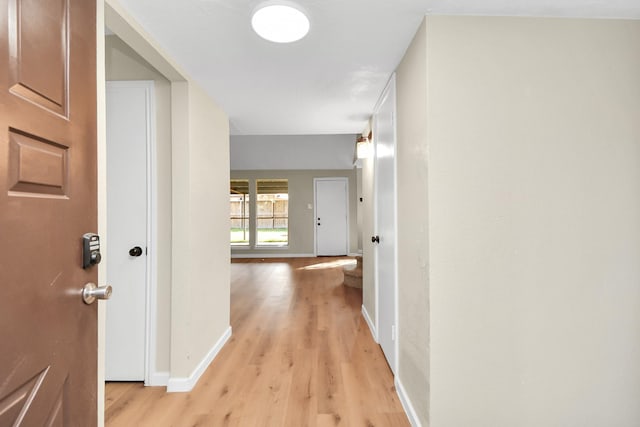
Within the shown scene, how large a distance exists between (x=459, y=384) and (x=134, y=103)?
2512mm

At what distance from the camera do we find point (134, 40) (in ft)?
4.96

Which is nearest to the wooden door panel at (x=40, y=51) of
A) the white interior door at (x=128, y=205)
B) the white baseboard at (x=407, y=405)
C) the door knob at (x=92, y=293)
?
the door knob at (x=92, y=293)

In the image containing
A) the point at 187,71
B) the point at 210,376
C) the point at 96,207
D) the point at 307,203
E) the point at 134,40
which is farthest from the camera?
the point at 307,203

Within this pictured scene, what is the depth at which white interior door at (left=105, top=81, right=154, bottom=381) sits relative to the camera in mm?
2047

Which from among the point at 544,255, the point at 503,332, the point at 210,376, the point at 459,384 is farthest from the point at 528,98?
the point at 210,376

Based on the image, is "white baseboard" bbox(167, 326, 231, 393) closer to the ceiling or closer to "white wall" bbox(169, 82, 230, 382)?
"white wall" bbox(169, 82, 230, 382)

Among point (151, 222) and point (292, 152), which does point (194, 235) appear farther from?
point (292, 152)

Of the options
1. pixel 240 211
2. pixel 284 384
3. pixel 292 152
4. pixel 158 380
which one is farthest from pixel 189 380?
pixel 240 211

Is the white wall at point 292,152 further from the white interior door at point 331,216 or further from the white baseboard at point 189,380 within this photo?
the white baseboard at point 189,380

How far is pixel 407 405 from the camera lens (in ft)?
5.68

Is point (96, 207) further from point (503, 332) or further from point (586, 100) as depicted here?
point (586, 100)

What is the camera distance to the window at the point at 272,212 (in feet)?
26.0

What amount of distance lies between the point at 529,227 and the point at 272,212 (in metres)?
7.16

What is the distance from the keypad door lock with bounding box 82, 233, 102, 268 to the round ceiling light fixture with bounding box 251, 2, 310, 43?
1.15 meters
